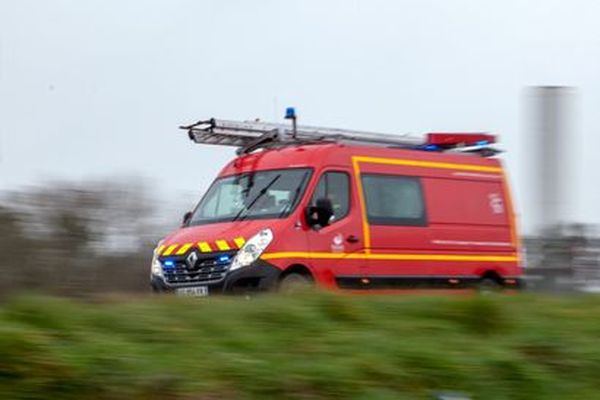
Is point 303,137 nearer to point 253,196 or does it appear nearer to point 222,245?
point 253,196

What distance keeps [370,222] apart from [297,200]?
47.0 inches

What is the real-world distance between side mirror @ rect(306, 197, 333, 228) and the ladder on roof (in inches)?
62.4

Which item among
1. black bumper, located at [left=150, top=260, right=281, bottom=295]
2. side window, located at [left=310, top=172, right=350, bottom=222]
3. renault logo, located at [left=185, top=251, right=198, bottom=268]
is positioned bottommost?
black bumper, located at [left=150, top=260, right=281, bottom=295]

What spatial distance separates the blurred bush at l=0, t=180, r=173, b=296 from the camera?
6.73 meters

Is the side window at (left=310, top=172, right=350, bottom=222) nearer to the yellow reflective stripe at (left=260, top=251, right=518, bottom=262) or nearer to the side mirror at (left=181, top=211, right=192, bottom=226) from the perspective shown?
the yellow reflective stripe at (left=260, top=251, right=518, bottom=262)

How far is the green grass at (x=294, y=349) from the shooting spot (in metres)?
5.12

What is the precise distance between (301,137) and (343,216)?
2.04 m

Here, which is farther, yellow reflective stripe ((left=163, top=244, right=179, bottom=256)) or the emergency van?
the emergency van

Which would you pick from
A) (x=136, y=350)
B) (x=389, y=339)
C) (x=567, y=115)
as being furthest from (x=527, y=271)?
(x=136, y=350)

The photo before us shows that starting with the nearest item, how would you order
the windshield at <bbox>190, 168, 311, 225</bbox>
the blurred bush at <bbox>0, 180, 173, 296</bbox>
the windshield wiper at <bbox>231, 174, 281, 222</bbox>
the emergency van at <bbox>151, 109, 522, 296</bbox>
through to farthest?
the blurred bush at <bbox>0, 180, 173, 296</bbox> < the emergency van at <bbox>151, 109, 522, 296</bbox> < the windshield at <bbox>190, 168, 311, 225</bbox> < the windshield wiper at <bbox>231, 174, 281, 222</bbox>

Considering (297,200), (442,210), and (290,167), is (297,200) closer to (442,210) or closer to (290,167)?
(290,167)

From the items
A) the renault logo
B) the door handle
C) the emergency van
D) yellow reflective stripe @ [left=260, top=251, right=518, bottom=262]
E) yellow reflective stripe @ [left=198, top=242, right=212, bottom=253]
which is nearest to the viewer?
yellow reflective stripe @ [left=260, top=251, right=518, bottom=262]

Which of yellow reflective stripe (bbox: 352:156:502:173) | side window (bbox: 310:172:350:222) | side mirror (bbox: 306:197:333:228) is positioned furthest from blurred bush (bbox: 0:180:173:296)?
yellow reflective stripe (bbox: 352:156:502:173)

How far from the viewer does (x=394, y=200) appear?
48.4 ft
